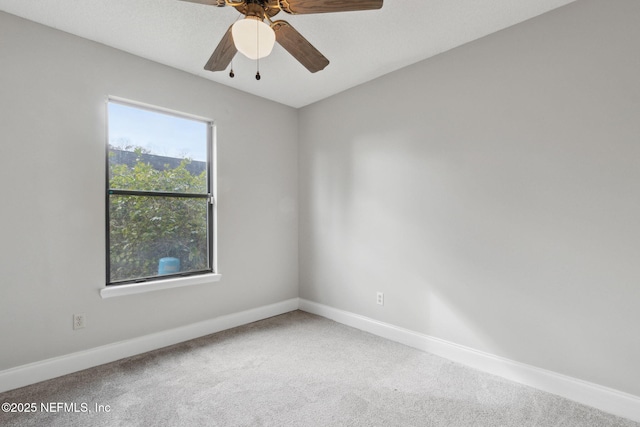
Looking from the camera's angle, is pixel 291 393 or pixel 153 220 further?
pixel 153 220

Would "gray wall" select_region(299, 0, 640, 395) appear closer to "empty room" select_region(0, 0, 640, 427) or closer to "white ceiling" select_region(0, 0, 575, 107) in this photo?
"empty room" select_region(0, 0, 640, 427)

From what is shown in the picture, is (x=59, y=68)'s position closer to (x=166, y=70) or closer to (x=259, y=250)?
(x=166, y=70)

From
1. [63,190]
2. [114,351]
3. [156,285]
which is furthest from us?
[156,285]

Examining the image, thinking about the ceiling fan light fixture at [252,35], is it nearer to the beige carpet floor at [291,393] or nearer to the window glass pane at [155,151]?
the window glass pane at [155,151]

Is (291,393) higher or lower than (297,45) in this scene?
lower

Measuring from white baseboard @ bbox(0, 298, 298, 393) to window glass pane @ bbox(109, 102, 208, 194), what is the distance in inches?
50.7

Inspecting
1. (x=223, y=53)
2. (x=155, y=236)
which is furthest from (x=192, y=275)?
(x=223, y=53)

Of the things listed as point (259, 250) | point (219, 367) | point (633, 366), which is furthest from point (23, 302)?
point (633, 366)

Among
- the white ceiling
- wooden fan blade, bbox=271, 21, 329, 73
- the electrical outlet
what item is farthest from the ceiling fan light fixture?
the electrical outlet

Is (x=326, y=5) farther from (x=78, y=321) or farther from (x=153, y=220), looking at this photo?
(x=78, y=321)

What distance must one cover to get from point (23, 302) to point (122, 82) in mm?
1790

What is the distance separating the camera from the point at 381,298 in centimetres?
301

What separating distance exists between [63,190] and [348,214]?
7.98 feet

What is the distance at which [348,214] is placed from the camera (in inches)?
130
